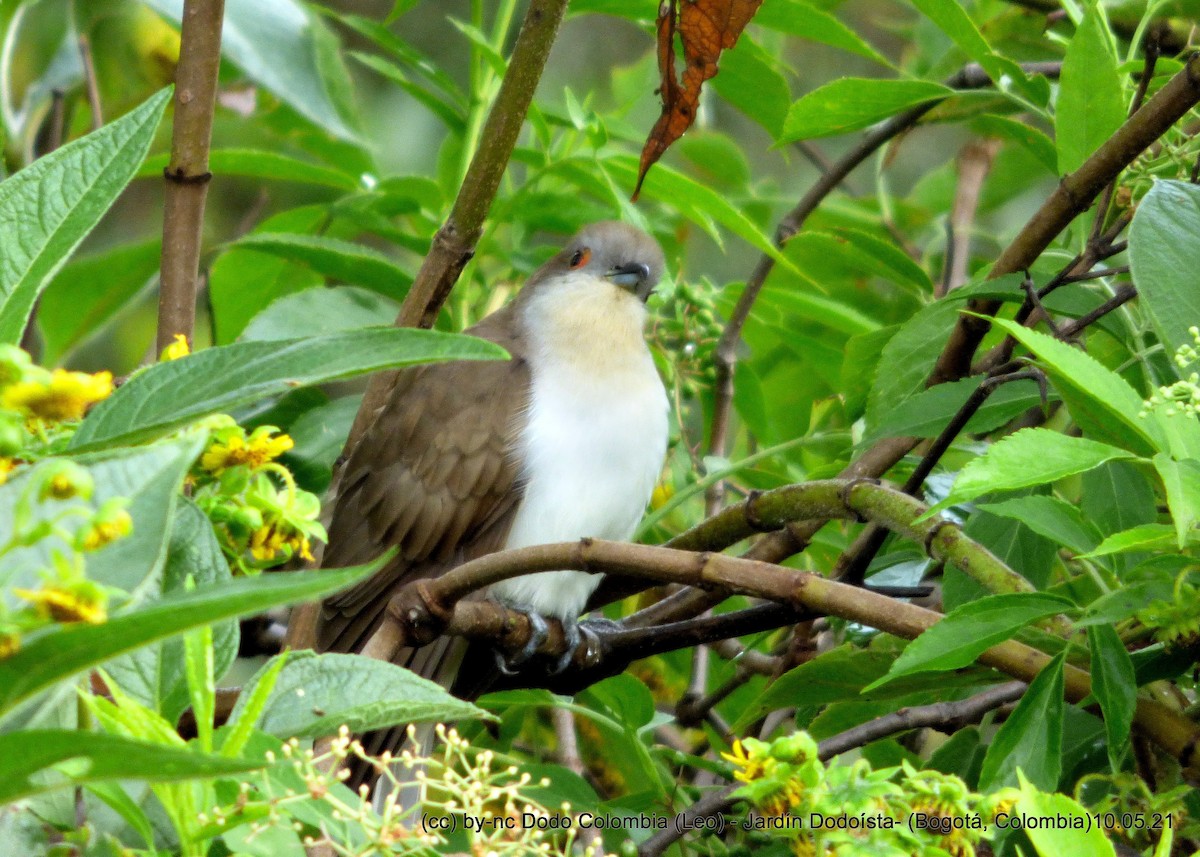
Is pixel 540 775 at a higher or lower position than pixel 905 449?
lower

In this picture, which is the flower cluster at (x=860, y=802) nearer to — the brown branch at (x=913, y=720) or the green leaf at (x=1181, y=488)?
the green leaf at (x=1181, y=488)

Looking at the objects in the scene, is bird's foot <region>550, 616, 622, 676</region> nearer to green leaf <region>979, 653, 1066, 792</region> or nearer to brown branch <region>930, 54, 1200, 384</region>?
brown branch <region>930, 54, 1200, 384</region>

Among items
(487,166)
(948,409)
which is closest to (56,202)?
(487,166)

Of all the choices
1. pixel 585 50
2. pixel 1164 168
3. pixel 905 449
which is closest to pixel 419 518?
pixel 905 449

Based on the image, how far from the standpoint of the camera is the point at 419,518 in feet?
Result: 9.57

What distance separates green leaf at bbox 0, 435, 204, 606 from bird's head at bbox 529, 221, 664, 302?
2.50 meters

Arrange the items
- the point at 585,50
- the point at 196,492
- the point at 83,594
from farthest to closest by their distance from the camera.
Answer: the point at 585,50
the point at 196,492
the point at 83,594

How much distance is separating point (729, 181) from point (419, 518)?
1.33 meters

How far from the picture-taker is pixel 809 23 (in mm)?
2451

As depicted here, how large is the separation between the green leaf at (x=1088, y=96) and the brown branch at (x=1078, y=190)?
0.05 meters

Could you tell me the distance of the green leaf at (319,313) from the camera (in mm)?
2363

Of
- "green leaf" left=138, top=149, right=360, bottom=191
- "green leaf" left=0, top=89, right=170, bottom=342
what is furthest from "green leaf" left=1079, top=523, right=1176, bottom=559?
"green leaf" left=138, top=149, right=360, bottom=191

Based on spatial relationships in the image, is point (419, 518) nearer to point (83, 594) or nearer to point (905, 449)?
point (905, 449)

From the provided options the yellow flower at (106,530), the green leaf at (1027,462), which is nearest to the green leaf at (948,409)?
the green leaf at (1027,462)
